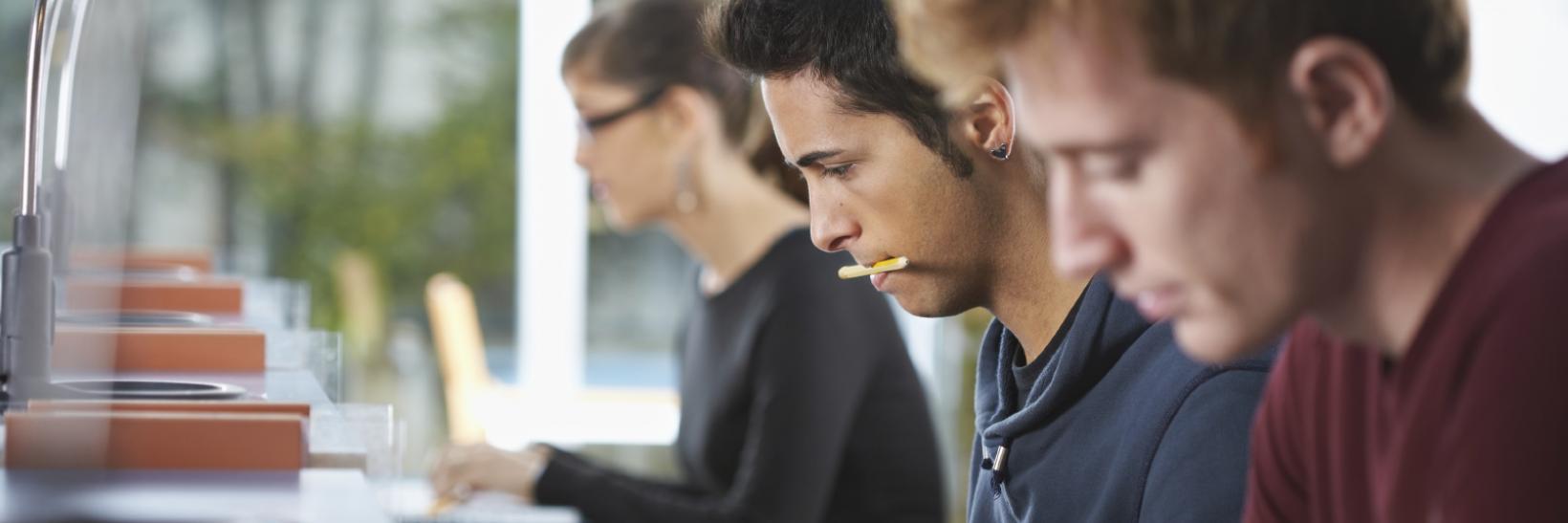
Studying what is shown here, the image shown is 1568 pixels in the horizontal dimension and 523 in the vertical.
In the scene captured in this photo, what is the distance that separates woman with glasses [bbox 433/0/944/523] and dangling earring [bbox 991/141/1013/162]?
1.03 meters

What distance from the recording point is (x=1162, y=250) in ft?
2.37

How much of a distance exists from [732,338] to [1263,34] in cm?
180

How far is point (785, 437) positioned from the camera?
89.2 inches

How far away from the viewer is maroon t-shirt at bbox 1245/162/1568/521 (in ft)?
2.19

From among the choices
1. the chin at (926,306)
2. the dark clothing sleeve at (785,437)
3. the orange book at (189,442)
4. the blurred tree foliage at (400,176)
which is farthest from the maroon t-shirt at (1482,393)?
the blurred tree foliage at (400,176)

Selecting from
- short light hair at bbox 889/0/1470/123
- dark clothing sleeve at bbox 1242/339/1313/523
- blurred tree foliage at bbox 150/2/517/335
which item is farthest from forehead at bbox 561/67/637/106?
blurred tree foliage at bbox 150/2/517/335

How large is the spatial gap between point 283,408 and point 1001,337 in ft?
1.96

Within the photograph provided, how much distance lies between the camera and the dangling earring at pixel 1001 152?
127 cm

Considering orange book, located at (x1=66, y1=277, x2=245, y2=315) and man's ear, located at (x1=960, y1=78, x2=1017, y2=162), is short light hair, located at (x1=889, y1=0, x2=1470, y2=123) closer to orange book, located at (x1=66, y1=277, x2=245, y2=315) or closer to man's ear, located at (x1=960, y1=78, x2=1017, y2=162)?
man's ear, located at (x1=960, y1=78, x2=1017, y2=162)

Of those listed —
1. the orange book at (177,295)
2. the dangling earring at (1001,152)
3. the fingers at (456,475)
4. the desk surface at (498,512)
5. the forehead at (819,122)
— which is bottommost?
the desk surface at (498,512)

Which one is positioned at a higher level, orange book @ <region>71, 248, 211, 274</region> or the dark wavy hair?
the dark wavy hair

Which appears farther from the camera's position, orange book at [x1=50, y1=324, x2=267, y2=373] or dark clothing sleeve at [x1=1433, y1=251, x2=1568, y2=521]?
orange book at [x1=50, y1=324, x2=267, y2=373]

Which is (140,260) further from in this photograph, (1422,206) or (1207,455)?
(1422,206)

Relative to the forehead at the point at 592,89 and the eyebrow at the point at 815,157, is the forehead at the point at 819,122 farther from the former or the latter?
the forehead at the point at 592,89
